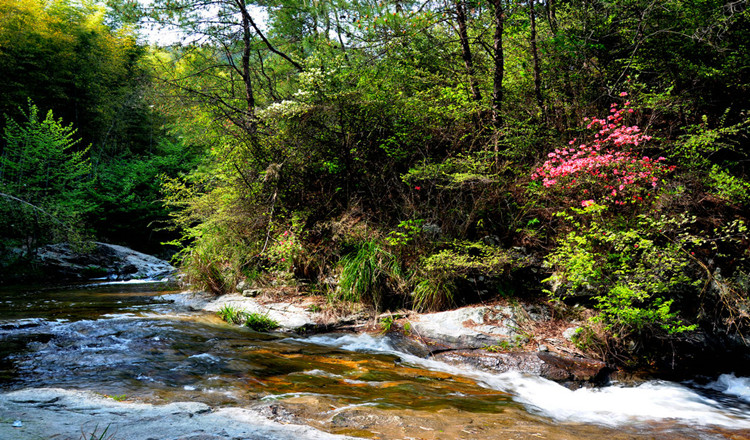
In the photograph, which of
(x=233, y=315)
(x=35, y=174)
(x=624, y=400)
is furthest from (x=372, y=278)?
(x=35, y=174)

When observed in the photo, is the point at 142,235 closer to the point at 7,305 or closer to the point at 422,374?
the point at 7,305

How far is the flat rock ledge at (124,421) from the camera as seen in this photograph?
193cm

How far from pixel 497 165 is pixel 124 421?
579 cm

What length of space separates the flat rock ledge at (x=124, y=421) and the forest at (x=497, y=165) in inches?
140

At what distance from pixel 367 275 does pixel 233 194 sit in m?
3.68

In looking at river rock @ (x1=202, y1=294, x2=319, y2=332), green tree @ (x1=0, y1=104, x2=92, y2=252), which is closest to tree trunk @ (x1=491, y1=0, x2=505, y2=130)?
river rock @ (x1=202, y1=294, x2=319, y2=332)

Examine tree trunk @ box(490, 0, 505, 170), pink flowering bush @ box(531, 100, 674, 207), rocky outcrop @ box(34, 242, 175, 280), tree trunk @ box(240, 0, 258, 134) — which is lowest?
rocky outcrop @ box(34, 242, 175, 280)

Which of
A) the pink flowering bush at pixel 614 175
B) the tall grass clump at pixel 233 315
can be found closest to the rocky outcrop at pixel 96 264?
the tall grass clump at pixel 233 315

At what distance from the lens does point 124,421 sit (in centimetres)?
217

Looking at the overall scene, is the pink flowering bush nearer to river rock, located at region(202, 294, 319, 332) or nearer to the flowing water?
the flowing water

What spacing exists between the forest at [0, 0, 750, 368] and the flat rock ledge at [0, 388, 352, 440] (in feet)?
11.6

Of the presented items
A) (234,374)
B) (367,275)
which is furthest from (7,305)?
(367,275)

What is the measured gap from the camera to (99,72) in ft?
60.5

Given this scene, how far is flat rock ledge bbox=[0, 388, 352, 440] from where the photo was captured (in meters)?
1.93
